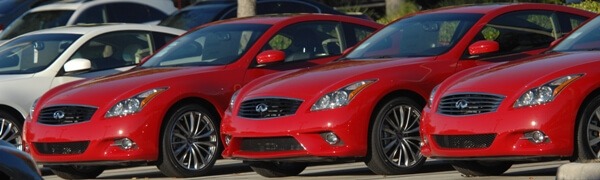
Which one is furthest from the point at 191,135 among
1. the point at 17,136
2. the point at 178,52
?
the point at 17,136

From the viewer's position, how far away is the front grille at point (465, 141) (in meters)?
12.4

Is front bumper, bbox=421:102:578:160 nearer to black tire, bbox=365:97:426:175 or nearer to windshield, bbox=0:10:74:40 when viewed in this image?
black tire, bbox=365:97:426:175

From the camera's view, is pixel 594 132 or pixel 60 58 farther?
pixel 60 58

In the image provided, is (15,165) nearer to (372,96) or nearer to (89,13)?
(372,96)

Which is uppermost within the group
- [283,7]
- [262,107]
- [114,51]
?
[262,107]

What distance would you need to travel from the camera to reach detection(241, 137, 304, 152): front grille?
13656 millimetres

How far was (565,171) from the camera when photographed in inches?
414

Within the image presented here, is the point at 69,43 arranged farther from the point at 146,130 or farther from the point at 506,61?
the point at 506,61

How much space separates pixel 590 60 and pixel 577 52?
2.78 ft

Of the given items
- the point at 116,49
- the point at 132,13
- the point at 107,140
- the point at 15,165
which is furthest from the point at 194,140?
the point at 132,13

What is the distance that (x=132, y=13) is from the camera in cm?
2836

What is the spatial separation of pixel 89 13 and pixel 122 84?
41.5ft

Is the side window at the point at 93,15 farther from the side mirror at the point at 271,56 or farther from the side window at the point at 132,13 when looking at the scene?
the side mirror at the point at 271,56

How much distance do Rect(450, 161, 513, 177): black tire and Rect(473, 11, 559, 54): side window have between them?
61.3 inches
